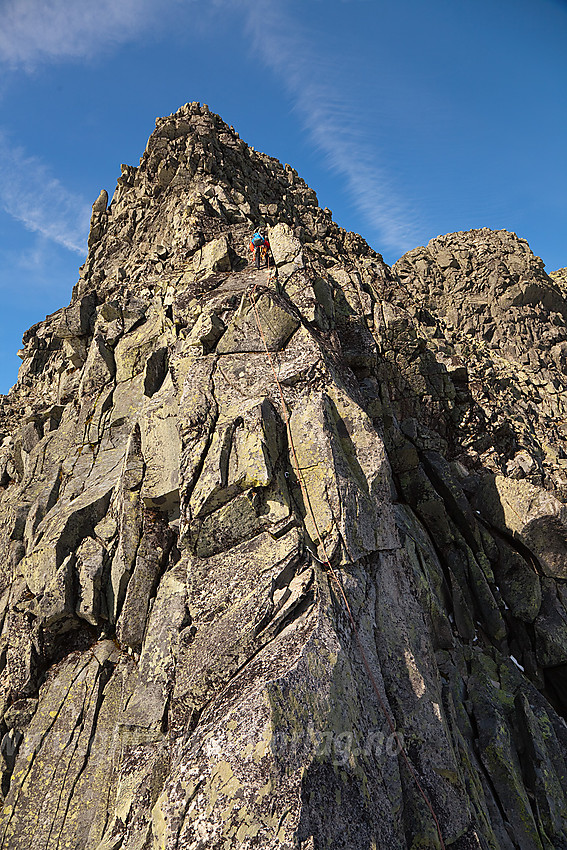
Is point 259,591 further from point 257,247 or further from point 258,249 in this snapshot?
point 257,247

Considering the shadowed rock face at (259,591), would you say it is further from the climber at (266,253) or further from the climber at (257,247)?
the climber at (257,247)

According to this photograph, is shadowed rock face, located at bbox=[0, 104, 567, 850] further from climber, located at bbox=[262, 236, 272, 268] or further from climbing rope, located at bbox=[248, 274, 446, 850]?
climber, located at bbox=[262, 236, 272, 268]

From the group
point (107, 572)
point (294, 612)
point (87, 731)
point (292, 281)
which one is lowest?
point (87, 731)

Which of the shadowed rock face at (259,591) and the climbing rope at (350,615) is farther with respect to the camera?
the climbing rope at (350,615)

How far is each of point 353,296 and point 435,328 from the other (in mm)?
16591

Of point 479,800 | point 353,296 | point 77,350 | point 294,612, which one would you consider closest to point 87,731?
point 294,612

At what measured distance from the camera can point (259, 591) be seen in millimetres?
12922

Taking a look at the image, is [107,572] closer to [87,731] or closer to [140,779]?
[87,731]

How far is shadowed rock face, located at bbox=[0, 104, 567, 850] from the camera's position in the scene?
11227 millimetres

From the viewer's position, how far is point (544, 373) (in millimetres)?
56469

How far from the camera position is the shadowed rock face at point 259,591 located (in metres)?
11.2

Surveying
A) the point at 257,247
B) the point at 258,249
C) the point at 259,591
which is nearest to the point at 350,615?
the point at 259,591

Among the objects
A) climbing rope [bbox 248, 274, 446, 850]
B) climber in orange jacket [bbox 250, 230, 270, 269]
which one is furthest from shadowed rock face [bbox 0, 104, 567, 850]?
climber in orange jacket [bbox 250, 230, 270, 269]

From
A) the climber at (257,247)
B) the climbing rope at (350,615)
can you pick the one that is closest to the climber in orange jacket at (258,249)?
the climber at (257,247)
